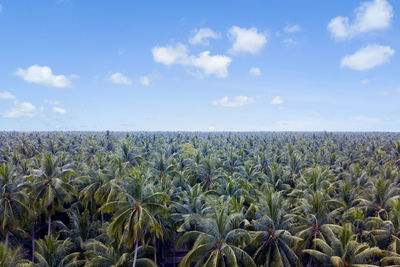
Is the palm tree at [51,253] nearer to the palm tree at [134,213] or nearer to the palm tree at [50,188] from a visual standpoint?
the palm tree at [134,213]

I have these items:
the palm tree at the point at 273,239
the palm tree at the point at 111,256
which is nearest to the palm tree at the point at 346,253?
the palm tree at the point at 273,239

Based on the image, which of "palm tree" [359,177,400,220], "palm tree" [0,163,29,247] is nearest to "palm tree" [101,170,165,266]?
"palm tree" [0,163,29,247]

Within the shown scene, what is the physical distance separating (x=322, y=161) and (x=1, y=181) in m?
54.6

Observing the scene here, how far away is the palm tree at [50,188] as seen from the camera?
29.1m

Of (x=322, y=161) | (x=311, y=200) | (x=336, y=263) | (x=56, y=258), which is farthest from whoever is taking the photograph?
(x=322, y=161)

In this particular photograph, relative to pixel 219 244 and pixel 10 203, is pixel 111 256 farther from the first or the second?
pixel 10 203

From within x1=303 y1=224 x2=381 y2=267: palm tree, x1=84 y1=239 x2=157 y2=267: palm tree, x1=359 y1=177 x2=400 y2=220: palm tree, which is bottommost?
x1=84 y1=239 x2=157 y2=267: palm tree

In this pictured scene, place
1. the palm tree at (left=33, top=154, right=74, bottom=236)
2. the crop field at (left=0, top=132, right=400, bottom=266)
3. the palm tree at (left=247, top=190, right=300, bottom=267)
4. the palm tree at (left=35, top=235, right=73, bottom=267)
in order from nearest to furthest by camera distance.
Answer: the crop field at (left=0, top=132, right=400, bottom=266), the palm tree at (left=247, top=190, right=300, bottom=267), the palm tree at (left=35, top=235, right=73, bottom=267), the palm tree at (left=33, top=154, right=74, bottom=236)

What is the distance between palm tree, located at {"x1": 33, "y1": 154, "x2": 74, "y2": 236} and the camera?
29125 millimetres

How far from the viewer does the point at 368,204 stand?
30.9 metres

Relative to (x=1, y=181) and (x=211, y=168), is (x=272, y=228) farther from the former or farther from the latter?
(x=1, y=181)

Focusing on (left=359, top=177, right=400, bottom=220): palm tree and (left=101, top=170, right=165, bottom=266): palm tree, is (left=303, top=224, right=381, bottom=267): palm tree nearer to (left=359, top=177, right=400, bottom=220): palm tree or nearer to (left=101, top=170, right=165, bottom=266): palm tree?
(left=359, top=177, right=400, bottom=220): palm tree

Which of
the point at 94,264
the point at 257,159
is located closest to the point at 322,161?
the point at 257,159

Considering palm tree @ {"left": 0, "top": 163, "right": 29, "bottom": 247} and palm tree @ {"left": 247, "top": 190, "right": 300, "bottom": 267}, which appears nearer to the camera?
palm tree @ {"left": 247, "top": 190, "right": 300, "bottom": 267}
